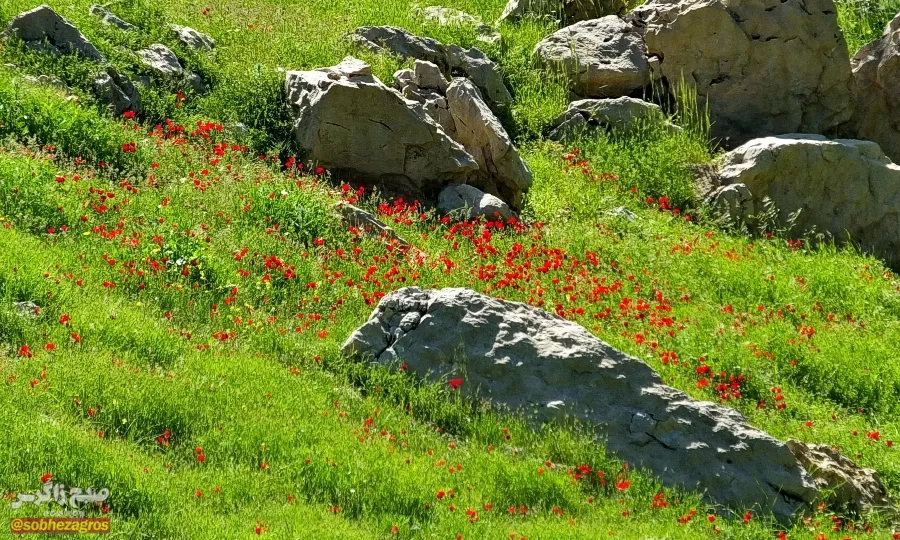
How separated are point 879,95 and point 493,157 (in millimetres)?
8338

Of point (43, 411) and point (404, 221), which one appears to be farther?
point (404, 221)

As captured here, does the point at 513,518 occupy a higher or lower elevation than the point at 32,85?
lower

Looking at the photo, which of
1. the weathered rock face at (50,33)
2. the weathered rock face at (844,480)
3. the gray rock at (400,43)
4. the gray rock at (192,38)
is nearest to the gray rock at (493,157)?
the gray rock at (400,43)

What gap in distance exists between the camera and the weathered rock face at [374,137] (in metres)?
13.6

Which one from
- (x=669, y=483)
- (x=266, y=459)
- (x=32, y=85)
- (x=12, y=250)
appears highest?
(x=32, y=85)

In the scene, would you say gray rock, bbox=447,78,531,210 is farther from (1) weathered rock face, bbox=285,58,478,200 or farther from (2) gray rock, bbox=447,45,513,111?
(2) gray rock, bbox=447,45,513,111

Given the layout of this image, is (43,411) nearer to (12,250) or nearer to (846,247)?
(12,250)

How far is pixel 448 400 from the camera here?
28.0ft

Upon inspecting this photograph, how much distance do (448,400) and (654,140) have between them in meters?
9.46

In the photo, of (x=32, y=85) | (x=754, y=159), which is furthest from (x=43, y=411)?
(x=754, y=159)

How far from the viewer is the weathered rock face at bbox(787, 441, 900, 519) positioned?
8.18 meters

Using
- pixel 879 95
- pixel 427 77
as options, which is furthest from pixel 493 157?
pixel 879 95

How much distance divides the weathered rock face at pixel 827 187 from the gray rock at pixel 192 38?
9278mm

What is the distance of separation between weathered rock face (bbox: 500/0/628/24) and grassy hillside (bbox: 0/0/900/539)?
220 inches
